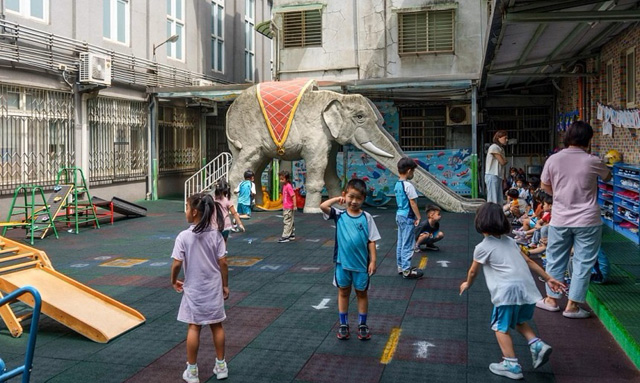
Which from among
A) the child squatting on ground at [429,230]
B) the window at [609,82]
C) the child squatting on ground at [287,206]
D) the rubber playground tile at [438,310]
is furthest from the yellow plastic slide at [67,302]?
the window at [609,82]

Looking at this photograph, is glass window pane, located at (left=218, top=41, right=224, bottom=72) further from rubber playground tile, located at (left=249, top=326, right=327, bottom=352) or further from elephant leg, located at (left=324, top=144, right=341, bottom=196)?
rubber playground tile, located at (left=249, top=326, right=327, bottom=352)

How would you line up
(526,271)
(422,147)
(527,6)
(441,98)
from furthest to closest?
(422,147) → (441,98) → (527,6) → (526,271)

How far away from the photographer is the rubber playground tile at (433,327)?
18.0 ft

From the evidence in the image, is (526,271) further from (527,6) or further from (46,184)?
(46,184)

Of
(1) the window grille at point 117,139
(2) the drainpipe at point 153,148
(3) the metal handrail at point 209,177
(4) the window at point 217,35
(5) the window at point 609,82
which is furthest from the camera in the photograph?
(4) the window at point 217,35

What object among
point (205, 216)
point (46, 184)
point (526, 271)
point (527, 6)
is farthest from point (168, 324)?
point (46, 184)

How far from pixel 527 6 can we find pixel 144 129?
1403cm

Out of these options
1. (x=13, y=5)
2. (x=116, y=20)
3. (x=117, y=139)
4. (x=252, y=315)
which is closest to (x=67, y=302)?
(x=252, y=315)

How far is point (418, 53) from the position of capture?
19109mm

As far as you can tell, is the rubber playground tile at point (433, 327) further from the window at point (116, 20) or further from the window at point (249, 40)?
the window at point (249, 40)

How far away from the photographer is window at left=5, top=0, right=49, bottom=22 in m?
13.5

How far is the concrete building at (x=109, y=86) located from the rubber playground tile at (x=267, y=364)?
401 inches

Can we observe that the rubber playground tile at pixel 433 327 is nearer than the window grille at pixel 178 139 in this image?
Yes

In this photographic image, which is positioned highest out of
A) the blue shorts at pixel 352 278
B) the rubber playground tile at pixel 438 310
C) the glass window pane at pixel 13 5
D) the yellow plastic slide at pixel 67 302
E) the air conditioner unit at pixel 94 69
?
the glass window pane at pixel 13 5
